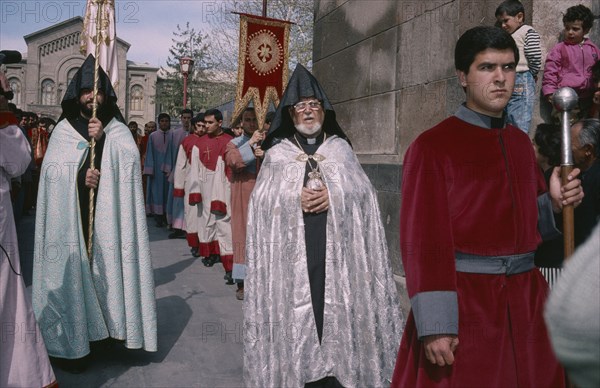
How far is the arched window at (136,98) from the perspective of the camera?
177 ft

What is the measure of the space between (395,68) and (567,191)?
4050mm

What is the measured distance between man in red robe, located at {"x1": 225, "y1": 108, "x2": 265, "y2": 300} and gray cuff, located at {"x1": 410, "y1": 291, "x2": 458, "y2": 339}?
4791mm

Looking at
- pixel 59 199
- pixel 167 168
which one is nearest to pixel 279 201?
pixel 59 199

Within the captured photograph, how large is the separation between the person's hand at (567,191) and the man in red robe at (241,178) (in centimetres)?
472

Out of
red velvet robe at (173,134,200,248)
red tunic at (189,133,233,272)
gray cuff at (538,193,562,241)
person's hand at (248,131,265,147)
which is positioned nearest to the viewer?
gray cuff at (538,193,562,241)

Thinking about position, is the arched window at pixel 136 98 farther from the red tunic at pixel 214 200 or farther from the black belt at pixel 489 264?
the black belt at pixel 489 264

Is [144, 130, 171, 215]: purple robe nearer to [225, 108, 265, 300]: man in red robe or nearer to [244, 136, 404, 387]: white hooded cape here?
[225, 108, 265, 300]: man in red robe

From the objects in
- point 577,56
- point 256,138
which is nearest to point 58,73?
point 256,138

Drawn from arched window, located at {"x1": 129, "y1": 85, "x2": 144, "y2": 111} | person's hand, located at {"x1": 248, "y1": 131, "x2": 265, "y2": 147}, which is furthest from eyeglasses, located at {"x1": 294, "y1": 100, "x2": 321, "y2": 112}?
arched window, located at {"x1": 129, "y1": 85, "x2": 144, "y2": 111}

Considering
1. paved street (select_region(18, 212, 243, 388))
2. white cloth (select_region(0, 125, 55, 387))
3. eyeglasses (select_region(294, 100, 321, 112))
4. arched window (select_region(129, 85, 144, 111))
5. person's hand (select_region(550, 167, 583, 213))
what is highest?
arched window (select_region(129, 85, 144, 111))

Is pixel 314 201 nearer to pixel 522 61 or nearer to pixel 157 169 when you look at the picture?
pixel 522 61

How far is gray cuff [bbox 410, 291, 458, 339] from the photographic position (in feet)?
7.95

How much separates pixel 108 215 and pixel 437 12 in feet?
A: 10.9

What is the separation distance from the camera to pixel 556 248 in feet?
10.9
